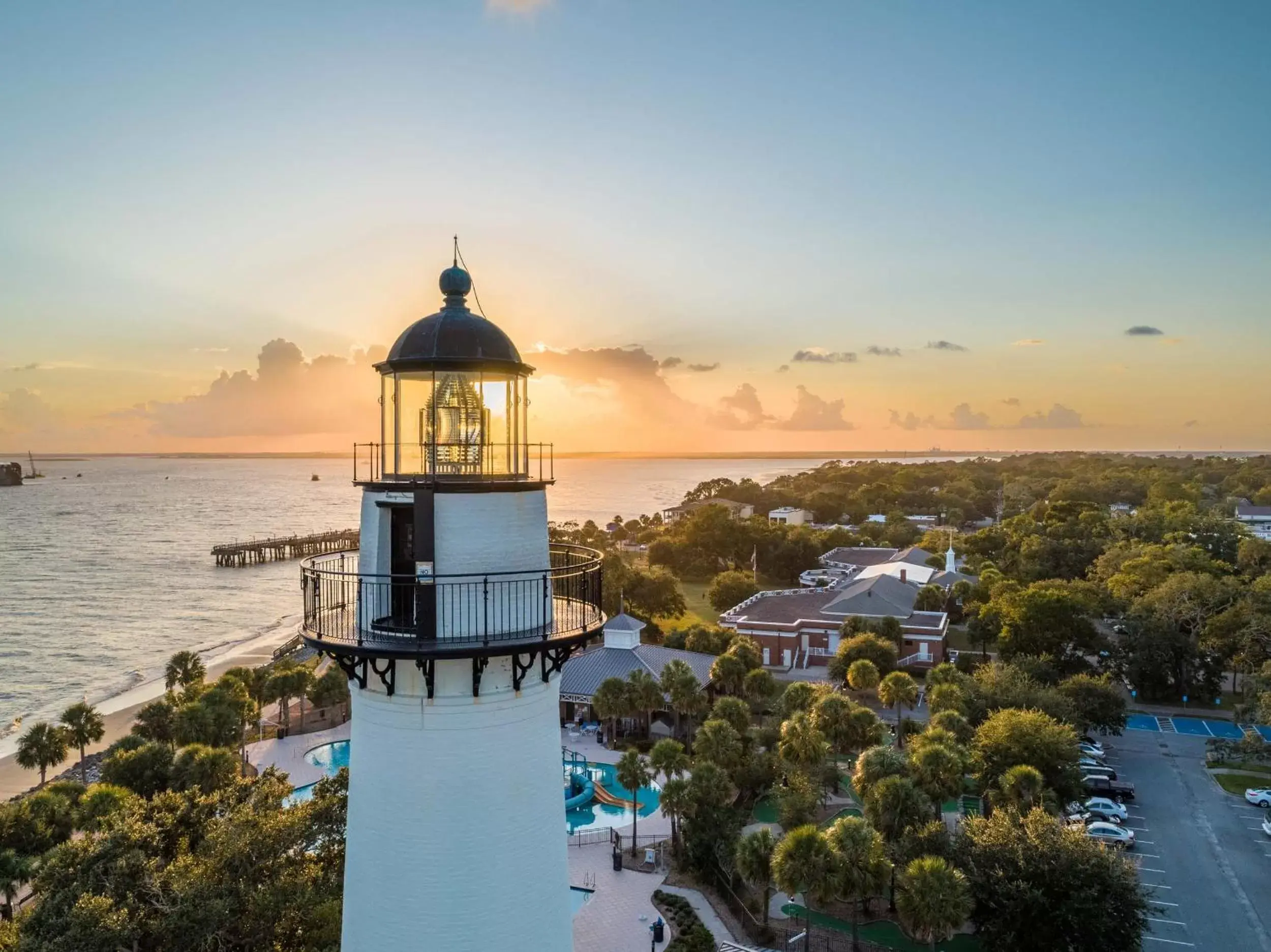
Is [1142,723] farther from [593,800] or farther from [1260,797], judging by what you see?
[593,800]

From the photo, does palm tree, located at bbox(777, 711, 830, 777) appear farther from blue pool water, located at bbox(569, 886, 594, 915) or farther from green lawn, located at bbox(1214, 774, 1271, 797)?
green lawn, located at bbox(1214, 774, 1271, 797)

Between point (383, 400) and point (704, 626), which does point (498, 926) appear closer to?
point (383, 400)

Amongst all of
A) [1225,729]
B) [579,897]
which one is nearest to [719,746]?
[579,897]

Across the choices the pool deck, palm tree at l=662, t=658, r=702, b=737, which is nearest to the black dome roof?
palm tree at l=662, t=658, r=702, b=737

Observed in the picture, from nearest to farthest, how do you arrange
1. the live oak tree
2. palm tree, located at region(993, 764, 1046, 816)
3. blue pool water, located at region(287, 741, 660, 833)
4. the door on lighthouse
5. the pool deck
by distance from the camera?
the door on lighthouse
the live oak tree
palm tree, located at region(993, 764, 1046, 816)
blue pool water, located at region(287, 741, 660, 833)
the pool deck

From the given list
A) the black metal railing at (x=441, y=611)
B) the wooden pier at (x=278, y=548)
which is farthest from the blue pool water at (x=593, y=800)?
the wooden pier at (x=278, y=548)

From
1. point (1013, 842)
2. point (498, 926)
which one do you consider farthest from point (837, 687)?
point (498, 926)
